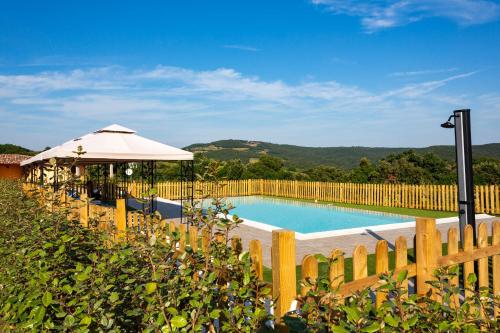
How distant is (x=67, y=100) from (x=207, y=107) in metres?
10.6

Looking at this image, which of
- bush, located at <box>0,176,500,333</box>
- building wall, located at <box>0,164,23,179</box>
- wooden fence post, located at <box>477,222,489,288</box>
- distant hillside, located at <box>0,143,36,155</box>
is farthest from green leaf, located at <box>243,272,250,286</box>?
distant hillside, located at <box>0,143,36,155</box>

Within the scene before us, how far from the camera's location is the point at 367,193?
17297 mm

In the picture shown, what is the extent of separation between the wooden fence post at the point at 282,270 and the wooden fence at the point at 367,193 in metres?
7.68

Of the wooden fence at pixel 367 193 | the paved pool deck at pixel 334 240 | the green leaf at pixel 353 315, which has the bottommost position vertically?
the paved pool deck at pixel 334 240

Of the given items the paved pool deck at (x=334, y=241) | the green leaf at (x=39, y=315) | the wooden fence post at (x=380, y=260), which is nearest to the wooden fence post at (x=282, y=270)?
the wooden fence post at (x=380, y=260)

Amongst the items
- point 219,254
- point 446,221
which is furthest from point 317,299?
point 446,221

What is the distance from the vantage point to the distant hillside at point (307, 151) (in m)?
56.2

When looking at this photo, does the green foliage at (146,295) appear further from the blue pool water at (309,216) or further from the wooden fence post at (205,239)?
the blue pool water at (309,216)

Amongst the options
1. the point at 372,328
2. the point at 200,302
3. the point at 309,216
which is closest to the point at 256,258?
the point at 200,302

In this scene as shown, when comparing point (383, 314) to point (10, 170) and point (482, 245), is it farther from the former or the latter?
point (10, 170)

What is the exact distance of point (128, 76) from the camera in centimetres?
2186

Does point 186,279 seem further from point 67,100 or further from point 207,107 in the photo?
point 207,107

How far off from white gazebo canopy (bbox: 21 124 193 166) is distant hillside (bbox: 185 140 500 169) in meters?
44.7

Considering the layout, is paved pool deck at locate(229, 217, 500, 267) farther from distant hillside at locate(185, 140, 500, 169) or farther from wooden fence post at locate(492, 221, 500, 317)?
distant hillside at locate(185, 140, 500, 169)
